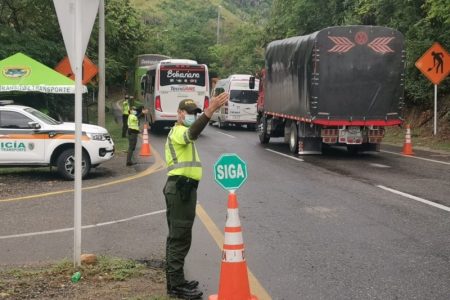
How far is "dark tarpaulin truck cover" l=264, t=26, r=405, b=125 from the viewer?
17.0 metres

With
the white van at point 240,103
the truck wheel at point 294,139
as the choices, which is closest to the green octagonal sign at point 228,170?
the truck wheel at point 294,139

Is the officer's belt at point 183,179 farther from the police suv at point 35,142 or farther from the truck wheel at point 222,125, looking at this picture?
the truck wheel at point 222,125

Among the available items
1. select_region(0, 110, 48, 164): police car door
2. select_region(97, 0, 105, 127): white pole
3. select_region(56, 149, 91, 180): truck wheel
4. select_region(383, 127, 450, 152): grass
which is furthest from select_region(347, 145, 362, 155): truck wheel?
select_region(0, 110, 48, 164): police car door

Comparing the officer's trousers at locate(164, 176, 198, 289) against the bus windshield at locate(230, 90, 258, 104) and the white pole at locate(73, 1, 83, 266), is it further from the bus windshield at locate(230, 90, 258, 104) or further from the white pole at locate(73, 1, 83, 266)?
the bus windshield at locate(230, 90, 258, 104)

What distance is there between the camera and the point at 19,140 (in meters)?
13.4

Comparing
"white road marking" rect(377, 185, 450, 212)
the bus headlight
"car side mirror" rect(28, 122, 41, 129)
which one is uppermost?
"car side mirror" rect(28, 122, 41, 129)

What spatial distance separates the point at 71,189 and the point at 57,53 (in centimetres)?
1303

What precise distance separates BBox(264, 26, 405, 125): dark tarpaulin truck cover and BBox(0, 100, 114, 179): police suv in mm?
6754

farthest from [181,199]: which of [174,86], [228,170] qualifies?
[174,86]

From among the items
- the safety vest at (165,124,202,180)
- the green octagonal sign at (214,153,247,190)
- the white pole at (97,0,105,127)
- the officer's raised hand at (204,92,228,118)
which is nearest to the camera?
the officer's raised hand at (204,92,228,118)

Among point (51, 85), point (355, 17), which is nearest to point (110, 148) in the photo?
point (51, 85)

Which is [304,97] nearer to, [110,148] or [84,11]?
[110,148]

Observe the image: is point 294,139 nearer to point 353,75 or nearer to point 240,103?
point 353,75

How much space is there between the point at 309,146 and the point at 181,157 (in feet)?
43.5
